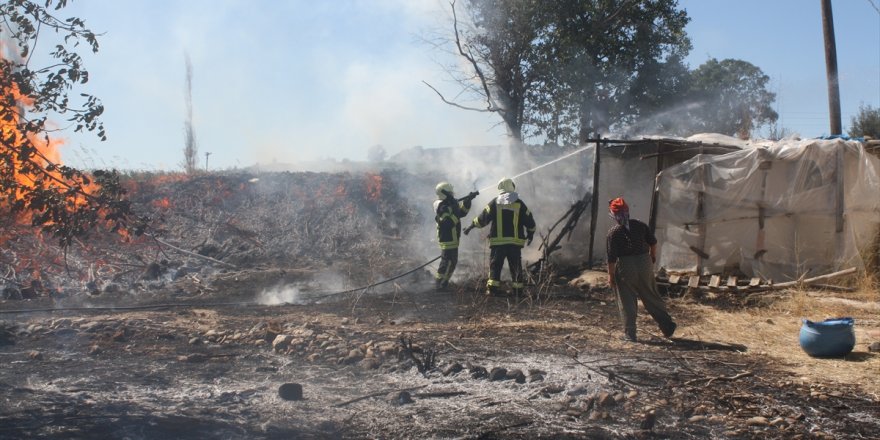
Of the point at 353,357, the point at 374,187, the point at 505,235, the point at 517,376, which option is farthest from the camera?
the point at 374,187

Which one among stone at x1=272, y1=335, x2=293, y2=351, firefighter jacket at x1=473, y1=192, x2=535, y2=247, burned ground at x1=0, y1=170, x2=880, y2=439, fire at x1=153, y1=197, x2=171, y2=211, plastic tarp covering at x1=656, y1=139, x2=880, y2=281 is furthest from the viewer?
fire at x1=153, y1=197, x2=171, y2=211

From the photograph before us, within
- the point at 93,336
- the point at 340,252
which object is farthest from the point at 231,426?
the point at 340,252

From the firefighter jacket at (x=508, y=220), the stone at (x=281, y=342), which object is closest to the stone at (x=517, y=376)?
the stone at (x=281, y=342)

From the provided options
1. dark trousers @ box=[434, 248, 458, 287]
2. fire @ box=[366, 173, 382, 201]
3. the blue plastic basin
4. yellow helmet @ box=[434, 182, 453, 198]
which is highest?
fire @ box=[366, 173, 382, 201]

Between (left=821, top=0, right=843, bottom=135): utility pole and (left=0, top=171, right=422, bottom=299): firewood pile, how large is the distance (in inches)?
345

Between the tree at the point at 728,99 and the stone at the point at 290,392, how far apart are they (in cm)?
1313

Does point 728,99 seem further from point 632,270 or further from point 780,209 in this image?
point 632,270

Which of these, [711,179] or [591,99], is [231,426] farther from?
[591,99]

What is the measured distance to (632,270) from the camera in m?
6.87

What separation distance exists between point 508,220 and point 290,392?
5.39 m

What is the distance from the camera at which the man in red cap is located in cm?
686

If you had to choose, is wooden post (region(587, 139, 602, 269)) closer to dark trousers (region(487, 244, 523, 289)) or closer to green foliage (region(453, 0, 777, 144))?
dark trousers (region(487, 244, 523, 289))

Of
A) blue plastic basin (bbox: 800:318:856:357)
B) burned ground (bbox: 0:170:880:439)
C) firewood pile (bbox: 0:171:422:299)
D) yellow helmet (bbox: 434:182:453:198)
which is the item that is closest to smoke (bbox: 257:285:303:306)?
burned ground (bbox: 0:170:880:439)

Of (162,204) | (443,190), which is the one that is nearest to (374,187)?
(162,204)
